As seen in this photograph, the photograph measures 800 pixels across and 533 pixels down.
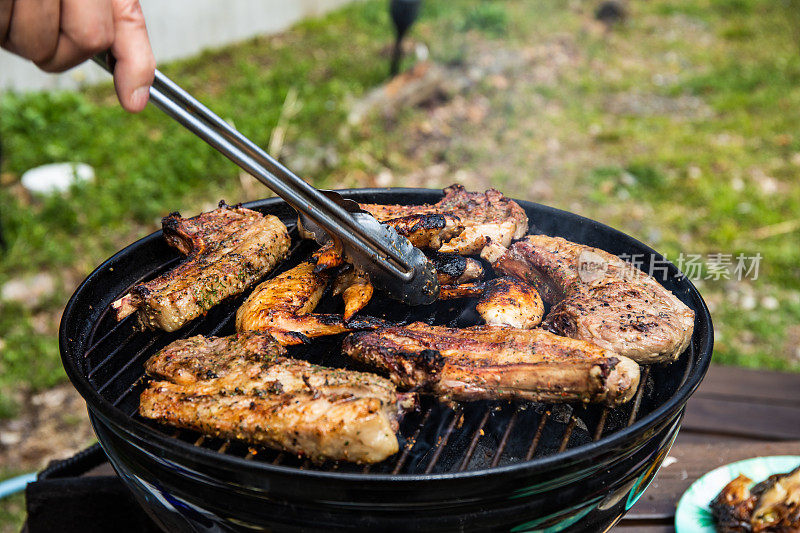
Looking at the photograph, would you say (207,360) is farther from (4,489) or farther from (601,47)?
(601,47)

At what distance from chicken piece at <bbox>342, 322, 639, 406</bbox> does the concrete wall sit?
6.03 m

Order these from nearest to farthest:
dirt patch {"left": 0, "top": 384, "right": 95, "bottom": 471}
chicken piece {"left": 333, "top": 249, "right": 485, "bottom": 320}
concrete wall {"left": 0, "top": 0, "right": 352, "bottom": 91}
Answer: chicken piece {"left": 333, "top": 249, "right": 485, "bottom": 320} → dirt patch {"left": 0, "top": 384, "right": 95, "bottom": 471} → concrete wall {"left": 0, "top": 0, "right": 352, "bottom": 91}

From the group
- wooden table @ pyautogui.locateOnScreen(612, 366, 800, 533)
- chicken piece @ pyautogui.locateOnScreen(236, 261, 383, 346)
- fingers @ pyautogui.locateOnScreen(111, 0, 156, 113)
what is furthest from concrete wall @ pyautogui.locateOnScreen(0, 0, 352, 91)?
wooden table @ pyautogui.locateOnScreen(612, 366, 800, 533)

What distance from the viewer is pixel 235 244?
8.54 feet

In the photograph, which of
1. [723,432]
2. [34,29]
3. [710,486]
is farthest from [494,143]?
[34,29]

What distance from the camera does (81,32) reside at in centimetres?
137

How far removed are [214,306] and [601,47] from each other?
346 inches

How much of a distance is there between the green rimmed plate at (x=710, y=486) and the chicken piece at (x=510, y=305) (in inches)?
41.8

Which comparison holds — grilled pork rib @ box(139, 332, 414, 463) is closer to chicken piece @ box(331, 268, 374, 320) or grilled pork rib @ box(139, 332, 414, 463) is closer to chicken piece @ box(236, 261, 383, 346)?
chicken piece @ box(236, 261, 383, 346)

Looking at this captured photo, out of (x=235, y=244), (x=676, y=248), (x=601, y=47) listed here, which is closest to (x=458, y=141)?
(x=676, y=248)

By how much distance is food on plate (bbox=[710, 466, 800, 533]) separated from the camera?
2314 mm

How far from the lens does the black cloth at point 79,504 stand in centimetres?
259

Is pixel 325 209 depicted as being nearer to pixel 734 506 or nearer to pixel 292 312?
pixel 292 312

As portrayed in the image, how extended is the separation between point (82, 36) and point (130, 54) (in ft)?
0.36
